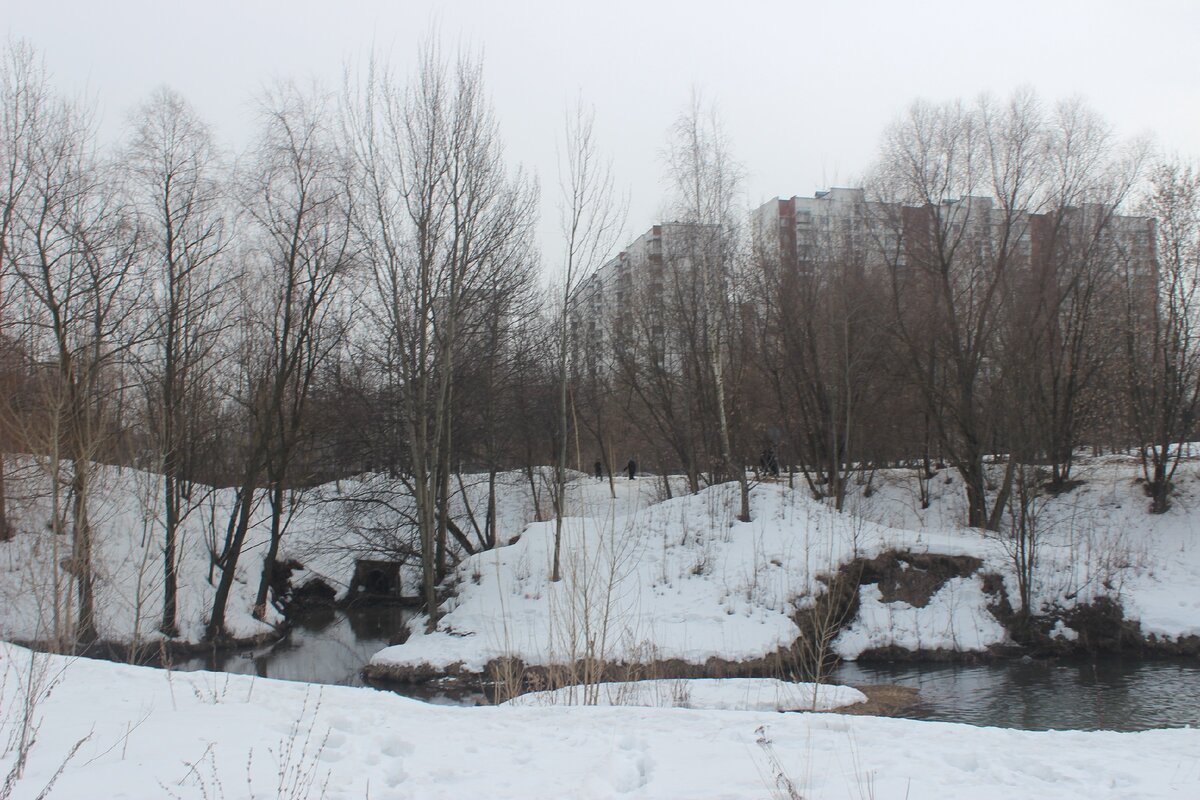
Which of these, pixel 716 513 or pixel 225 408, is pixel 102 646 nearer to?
pixel 716 513

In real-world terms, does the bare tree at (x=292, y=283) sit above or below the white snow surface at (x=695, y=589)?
above

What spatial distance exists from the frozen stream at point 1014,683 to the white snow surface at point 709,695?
1282mm

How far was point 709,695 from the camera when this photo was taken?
36.3ft

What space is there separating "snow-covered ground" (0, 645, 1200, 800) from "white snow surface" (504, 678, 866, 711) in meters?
1.87

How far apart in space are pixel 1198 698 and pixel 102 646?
1944 centimetres

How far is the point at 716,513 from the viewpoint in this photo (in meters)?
19.6

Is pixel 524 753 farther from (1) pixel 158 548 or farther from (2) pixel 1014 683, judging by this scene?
(1) pixel 158 548

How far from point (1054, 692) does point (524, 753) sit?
10.4 metres

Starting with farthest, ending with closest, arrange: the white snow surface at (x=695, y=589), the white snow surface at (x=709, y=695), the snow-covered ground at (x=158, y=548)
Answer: the snow-covered ground at (x=158, y=548) → the white snow surface at (x=695, y=589) → the white snow surface at (x=709, y=695)

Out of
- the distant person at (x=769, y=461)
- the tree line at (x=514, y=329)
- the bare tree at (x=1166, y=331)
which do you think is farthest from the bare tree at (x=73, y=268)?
the bare tree at (x=1166, y=331)

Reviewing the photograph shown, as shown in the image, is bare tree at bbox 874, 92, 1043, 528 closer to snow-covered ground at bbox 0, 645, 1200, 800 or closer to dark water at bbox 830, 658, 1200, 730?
dark water at bbox 830, 658, 1200, 730

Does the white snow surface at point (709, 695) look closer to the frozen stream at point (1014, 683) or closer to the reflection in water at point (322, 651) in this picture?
the frozen stream at point (1014, 683)

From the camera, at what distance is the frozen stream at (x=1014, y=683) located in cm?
1116

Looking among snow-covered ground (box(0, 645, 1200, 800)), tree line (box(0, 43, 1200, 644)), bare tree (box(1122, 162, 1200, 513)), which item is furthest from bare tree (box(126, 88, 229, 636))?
bare tree (box(1122, 162, 1200, 513))
